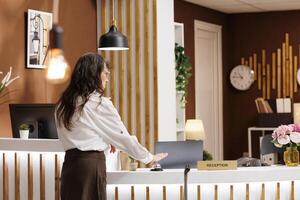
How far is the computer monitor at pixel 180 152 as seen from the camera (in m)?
4.55

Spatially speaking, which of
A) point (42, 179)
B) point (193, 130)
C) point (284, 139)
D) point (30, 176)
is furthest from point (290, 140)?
point (193, 130)

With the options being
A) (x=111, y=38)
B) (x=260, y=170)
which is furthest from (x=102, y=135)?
(x=111, y=38)

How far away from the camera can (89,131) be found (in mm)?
4355

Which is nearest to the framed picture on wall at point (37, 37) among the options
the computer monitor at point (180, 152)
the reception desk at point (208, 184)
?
the reception desk at point (208, 184)

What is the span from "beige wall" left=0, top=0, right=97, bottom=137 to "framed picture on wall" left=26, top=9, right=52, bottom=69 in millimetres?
48

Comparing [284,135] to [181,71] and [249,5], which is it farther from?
[249,5]

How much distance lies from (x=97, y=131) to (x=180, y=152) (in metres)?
0.58

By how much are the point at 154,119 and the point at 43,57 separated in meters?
1.29

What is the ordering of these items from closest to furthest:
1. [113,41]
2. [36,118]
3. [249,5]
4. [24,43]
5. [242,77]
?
[36,118] < [113,41] < [24,43] < [249,5] < [242,77]

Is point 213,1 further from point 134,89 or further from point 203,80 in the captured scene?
point 134,89

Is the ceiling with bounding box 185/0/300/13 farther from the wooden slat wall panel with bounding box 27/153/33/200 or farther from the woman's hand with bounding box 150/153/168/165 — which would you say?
the woman's hand with bounding box 150/153/168/165

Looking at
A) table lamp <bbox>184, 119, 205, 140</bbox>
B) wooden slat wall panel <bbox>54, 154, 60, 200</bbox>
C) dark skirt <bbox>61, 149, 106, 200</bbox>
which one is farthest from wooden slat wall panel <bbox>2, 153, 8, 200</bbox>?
table lamp <bbox>184, 119, 205, 140</bbox>

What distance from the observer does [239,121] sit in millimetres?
10586

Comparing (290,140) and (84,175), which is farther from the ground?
(290,140)
